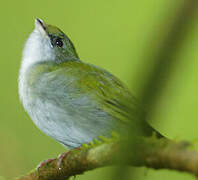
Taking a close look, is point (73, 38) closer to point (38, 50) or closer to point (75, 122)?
point (38, 50)

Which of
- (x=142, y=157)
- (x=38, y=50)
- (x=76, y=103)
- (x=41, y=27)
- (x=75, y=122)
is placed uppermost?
(x=41, y=27)

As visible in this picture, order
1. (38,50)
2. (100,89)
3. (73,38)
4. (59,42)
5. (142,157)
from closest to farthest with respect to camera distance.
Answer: (142,157)
(100,89)
(38,50)
(59,42)
(73,38)

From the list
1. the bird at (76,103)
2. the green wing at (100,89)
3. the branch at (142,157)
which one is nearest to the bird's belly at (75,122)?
the bird at (76,103)

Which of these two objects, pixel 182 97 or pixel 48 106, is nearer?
pixel 48 106

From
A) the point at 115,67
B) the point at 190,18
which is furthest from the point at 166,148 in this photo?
the point at 115,67

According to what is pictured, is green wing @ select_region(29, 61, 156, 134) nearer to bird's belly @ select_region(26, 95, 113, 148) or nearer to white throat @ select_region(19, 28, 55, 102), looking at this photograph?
bird's belly @ select_region(26, 95, 113, 148)

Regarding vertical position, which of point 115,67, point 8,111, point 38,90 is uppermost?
point 38,90

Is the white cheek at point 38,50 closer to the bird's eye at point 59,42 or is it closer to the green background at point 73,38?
the bird's eye at point 59,42

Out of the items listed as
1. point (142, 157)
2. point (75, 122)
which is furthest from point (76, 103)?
point (142, 157)

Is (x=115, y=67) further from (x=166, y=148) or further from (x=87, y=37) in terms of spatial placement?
(x=166, y=148)
